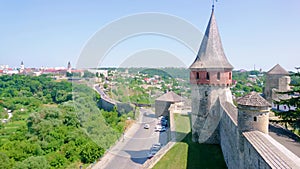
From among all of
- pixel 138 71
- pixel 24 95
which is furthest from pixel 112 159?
A: pixel 24 95

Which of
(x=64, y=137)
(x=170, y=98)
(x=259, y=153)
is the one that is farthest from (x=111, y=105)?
(x=259, y=153)

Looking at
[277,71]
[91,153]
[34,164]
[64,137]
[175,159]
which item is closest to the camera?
[175,159]

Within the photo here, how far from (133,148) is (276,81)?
596 inches

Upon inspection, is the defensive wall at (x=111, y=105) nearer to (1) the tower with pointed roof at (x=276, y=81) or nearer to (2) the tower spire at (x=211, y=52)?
(2) the tower spire at (x=211, y=52)

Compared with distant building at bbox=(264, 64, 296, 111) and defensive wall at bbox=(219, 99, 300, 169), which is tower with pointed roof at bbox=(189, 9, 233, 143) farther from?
distant building at bbox=(264, 64, 296, 111)

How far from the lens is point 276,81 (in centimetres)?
2308

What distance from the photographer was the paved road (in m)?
14.8

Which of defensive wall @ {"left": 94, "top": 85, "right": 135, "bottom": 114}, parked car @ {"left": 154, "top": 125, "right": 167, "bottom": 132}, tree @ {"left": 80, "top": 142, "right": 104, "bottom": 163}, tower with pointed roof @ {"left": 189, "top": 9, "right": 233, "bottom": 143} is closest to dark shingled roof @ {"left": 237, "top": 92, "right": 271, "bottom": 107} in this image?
tower with pointed roof @ {"left": 189, "top": 9, "right": 233, "bottom": 143}

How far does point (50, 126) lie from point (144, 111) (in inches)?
388

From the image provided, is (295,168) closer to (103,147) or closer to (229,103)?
(229,103)

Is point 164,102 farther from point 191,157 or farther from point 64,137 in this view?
point 191,157

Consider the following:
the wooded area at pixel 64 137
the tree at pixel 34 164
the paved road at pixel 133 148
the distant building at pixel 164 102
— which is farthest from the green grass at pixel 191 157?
the distant building at pixel 164 102

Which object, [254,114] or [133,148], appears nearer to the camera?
[254,114]

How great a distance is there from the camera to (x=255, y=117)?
301 inches
